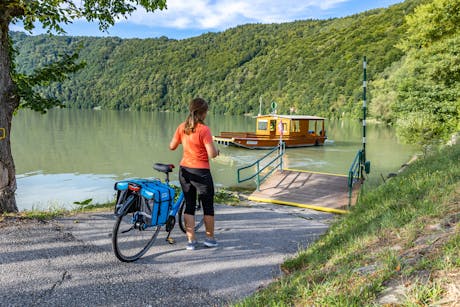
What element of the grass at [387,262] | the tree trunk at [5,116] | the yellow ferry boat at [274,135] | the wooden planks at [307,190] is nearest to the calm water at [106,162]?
the yellow ferry boat at [274,135]

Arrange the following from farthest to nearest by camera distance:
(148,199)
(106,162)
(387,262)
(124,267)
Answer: (106,162) → (148,199) → (124,267) → (387,262)

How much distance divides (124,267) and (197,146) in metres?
1.47

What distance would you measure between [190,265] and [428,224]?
7.62 feet

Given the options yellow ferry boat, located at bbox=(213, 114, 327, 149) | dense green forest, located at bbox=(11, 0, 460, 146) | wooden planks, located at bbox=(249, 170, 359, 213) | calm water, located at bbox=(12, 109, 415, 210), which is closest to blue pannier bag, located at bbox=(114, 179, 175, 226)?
dense green forest, located at bbox=(11, 0, 460, 146)

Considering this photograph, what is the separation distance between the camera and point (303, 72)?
125 metres

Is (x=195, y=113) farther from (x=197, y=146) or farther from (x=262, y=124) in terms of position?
(x=262, y=124)

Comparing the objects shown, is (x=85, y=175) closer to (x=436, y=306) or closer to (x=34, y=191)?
(x=34, y=191)

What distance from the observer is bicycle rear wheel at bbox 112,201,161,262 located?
378cm

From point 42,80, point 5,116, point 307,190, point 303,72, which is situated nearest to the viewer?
point 5,116

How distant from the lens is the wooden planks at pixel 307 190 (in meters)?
8.62

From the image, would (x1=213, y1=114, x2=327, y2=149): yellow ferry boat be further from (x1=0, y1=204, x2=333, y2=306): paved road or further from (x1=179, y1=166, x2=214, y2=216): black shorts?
(x1=179, y1=166, x2=214, y2=216): black shorts

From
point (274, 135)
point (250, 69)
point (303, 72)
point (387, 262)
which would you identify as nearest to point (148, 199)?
point (387, 262)

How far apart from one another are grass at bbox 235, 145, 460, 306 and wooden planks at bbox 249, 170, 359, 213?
12.8 feet

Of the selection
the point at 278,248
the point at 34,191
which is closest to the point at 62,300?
the point at 278,248
